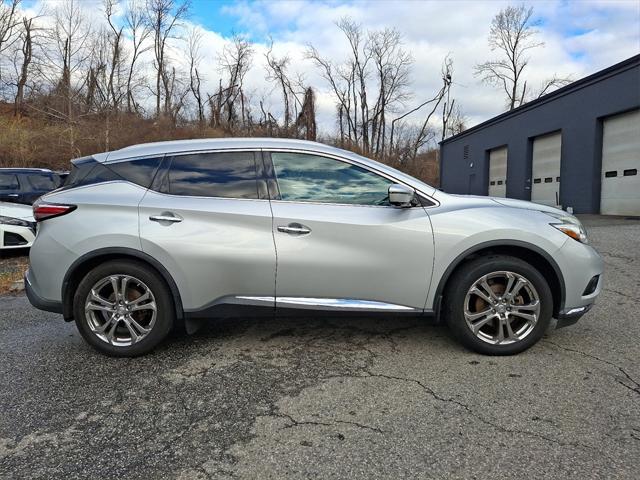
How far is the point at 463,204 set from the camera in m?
3.61

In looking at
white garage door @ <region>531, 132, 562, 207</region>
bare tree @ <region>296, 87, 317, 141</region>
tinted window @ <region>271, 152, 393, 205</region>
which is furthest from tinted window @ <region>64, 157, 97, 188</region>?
bare tree @ <region>296, 87, 317, 141</region>

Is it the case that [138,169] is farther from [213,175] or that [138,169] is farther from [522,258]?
[522,258]

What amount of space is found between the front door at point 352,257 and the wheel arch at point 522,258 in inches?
5.8

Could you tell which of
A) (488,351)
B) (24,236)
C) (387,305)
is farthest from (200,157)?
(24,236)

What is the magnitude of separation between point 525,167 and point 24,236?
20031 millimetres

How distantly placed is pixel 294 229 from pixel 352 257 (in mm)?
500

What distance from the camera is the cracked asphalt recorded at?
7.28 ft

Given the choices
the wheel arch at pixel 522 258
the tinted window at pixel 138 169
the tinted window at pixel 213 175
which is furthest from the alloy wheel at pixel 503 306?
the tinted window at pixel 138 169

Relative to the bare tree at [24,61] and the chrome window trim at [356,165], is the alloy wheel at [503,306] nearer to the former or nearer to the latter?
the chrome window trim at [356,165]

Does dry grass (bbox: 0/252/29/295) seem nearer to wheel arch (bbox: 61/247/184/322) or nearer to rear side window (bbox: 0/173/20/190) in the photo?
rear side window (bbox: 0/173/20/190)

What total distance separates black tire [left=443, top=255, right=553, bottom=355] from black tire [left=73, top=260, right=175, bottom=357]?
2.25 meters

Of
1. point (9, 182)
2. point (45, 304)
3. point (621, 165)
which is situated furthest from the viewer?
point (621, 165)

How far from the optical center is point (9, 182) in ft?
33.6

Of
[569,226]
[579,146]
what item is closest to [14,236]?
[569,226]
